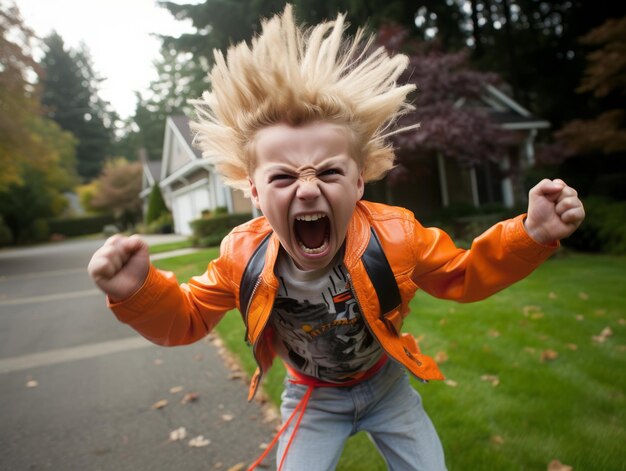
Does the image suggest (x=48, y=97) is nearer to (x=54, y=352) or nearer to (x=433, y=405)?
(x=54, y=352)

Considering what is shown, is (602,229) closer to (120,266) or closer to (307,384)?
(307,384)

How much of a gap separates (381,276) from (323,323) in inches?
12.0

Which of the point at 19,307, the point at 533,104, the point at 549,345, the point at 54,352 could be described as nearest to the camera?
the point at 549,345

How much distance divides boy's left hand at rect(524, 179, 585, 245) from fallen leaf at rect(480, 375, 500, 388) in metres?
2.31

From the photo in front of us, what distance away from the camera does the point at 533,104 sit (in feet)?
58.4

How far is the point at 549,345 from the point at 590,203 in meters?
7.49

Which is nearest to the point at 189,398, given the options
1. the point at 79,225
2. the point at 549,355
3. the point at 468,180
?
the point at 549,355

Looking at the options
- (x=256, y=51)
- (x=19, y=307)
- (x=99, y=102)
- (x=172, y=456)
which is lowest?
(x=172, y=456)

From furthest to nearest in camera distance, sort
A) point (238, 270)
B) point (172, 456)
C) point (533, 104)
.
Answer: point (533, 104), point (172, 456), point (238, 270)

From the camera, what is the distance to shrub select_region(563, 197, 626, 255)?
927cm

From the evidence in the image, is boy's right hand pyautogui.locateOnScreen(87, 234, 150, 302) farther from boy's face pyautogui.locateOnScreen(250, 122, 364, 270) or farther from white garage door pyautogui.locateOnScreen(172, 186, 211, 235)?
white garage door pyautogui.locateOnScreen(172, 186, 211, 235)

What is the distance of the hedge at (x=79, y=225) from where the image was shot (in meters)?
38.9

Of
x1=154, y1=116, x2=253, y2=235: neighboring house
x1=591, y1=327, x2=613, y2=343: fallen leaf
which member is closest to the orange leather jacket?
x1=591, y1=327, x2=613, y2=343: fallen leaf

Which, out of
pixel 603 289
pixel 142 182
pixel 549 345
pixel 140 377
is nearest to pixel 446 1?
pixel 603 289
